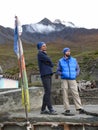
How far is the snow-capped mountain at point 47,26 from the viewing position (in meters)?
184

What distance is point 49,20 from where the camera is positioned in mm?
197000

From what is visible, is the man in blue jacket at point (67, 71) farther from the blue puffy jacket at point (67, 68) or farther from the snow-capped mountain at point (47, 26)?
the snow-capped mountain at point (47, 26)

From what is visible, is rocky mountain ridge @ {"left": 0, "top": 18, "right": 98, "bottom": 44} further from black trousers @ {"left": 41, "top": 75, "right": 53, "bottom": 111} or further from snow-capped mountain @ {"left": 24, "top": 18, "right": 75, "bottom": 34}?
black trousers @ {"left": 41, "top": 75, "right": 53, "bottom": 111}

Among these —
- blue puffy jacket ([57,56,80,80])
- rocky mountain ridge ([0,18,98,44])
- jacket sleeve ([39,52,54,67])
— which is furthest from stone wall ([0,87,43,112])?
rocky mountain ridge ([0,18,98,44])

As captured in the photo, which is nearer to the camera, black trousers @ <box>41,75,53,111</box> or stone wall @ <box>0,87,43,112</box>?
black trousers @ <box>41,75,53,111</box>

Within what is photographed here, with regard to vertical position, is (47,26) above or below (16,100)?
above

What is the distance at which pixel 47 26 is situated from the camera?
18912 cm

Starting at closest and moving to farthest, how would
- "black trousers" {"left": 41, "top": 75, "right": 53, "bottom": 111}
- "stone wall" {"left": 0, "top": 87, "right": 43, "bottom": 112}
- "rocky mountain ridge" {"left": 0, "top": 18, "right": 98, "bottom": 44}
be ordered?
1. "black trousers" {"left": 41, "top": 75, "right": 53, "bottom": 111}
2. "stone wall" {"left": 0, "top": 87, "right": 43, "bottom": 112}
3. "rocky mountain ridge" {"left": 0, "top": 18, "right": 98, "bottom": 44}

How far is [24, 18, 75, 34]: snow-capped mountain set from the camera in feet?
604

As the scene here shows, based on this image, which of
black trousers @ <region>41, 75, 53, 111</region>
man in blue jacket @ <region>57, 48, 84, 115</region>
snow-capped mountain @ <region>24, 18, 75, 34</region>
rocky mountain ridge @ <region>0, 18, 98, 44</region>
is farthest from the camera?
snow-capped mountain @ <region>24, 18, 75, 34</region>

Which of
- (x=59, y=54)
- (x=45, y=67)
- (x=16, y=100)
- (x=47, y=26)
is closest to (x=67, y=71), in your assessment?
(x=45, y=67)

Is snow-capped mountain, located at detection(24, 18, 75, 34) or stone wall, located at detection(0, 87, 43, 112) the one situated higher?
snow-capped mountain, located at detection(24, 18, 75, 34)

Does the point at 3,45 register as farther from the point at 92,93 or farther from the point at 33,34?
the point at 92,93

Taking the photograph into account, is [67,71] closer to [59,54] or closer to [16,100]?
[16,100]
